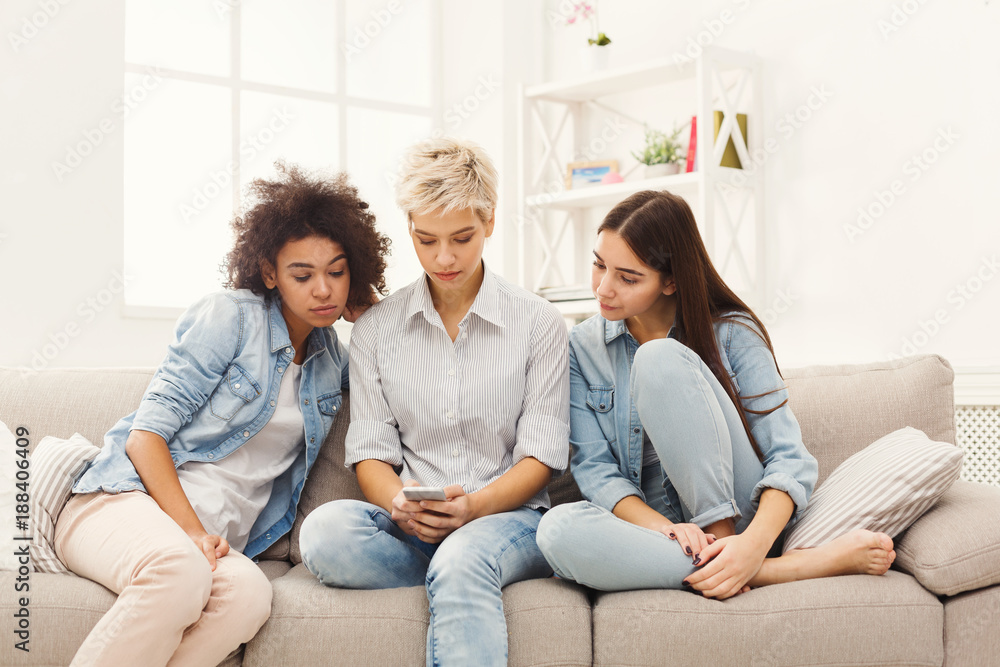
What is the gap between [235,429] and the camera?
174cm

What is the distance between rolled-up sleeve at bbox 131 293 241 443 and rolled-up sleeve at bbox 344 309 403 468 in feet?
0.78

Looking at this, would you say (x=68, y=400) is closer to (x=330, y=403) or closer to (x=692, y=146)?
(x=330, y=403)

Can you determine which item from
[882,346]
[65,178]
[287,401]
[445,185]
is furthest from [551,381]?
[65,178]

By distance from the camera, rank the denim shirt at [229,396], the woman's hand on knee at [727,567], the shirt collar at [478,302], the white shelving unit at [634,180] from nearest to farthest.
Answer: the woman's hand on knee at [727,567] → the denim shirt at [229,396] → the shirt collar at [478,302] → the white shelving unit at [634,180]

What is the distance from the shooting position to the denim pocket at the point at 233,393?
5.66ft

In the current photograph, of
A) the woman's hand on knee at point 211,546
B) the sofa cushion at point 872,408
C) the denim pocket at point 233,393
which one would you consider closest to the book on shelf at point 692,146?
the sofa cushion at point 872,408

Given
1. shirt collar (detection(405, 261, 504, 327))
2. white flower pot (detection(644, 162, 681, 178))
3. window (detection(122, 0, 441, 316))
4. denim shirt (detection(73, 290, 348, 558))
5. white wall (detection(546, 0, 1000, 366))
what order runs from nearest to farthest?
denim shirt (detection(73, 290, 348, 558)) < shirt collar (detection(405, 261, 504, 327)) < white wall (detection(546, 0, 1000, 366)) < white flower pot (detection(644, 162, 681, 178)) < window (detection(122, 0, 441, 316))

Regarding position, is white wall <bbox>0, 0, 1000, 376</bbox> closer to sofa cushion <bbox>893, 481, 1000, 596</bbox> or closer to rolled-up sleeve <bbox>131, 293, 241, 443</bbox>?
sofa cushion <bbox>893, 481, 1000, 596</bbox>

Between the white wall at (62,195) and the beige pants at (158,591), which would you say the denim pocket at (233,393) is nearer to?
the beige pants at (158,591)

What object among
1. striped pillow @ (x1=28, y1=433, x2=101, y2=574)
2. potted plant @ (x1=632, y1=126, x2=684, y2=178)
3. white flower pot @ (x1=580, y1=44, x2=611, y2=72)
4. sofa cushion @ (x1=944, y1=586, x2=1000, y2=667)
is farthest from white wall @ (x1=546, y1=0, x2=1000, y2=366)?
striped pillow @ (x1=28, y1=433, x2=101, y2=574)

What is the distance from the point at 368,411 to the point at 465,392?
194 millimetres

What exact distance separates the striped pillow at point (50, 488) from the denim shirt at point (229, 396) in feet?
0.07

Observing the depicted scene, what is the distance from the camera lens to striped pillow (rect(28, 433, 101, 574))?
1545 millimetres

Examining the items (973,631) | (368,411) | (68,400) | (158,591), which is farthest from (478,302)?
(973,631)
